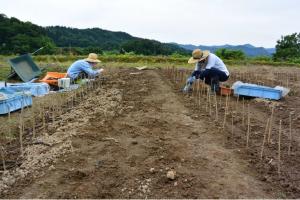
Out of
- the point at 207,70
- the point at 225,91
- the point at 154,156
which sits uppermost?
the point at 207,70

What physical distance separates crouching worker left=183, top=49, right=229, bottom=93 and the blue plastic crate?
22.7 inches

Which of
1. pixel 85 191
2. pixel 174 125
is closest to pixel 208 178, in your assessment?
pixel 85 191

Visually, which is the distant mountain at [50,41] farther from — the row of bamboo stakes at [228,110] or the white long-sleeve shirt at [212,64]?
the white long-sleeve shirt at [212,64]

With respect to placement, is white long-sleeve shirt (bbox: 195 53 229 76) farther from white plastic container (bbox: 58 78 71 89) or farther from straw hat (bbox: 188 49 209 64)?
white plastic container (bbox: 58 78 71 89)

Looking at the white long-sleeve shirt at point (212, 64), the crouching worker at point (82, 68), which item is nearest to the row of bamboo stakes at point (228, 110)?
the white long-sleeve shirt at point (212, 64)

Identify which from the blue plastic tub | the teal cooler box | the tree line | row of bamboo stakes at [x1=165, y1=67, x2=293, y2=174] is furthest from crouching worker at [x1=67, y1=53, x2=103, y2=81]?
the tree line

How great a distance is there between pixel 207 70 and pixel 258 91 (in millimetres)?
1104

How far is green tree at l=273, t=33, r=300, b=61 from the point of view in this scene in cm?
2567

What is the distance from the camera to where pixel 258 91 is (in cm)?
837

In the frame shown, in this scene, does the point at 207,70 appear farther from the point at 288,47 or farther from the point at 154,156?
the point at 288,47

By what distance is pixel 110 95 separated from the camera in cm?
855

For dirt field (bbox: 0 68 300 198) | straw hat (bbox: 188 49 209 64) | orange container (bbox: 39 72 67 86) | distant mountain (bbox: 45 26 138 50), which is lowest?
dirt field (bbox: 0 68 300 198)

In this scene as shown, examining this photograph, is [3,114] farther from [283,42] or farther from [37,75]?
[283,42]

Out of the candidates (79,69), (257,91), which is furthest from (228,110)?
(79,69)
